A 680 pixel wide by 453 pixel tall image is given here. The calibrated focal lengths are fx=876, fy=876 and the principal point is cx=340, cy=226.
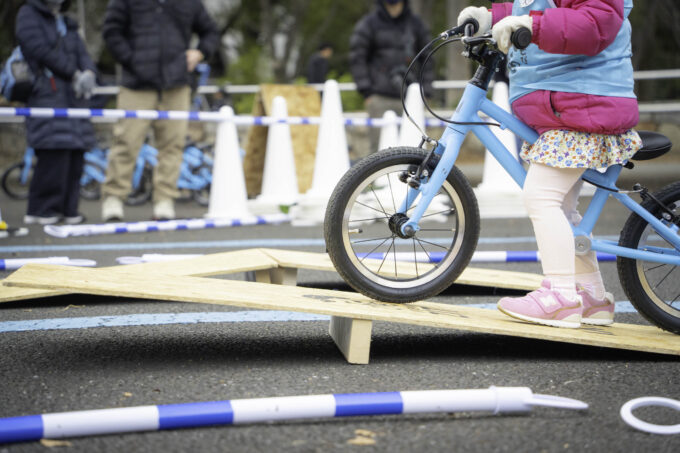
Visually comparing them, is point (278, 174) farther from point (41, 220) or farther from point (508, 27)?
point (508, 27)

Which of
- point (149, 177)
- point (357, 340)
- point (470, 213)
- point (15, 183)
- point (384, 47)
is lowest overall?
point (15, 183)

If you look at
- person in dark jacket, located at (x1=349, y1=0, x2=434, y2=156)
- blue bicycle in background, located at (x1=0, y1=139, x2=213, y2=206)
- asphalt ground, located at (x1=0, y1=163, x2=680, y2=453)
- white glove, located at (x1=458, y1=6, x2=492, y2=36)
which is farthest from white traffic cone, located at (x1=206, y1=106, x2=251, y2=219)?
white glove, located at (x1=458, y1=6, x2=492, y2=36)

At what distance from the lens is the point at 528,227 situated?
8211mm

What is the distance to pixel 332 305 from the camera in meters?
3.37

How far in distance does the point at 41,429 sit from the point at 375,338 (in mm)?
1731

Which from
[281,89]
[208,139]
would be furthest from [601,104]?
[208,139]

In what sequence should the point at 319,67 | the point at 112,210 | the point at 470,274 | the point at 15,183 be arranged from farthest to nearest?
the point at 319,67 → the point at 15,183 → the point at 112,210 → the point at 470,274

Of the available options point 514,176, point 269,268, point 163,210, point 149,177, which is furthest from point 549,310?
point 149,177

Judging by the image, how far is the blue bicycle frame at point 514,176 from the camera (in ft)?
12.2

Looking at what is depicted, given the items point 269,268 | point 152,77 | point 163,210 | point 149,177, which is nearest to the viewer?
point 269,268

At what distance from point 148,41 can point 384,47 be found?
2.76 m

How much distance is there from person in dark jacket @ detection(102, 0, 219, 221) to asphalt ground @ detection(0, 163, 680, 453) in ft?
13.3

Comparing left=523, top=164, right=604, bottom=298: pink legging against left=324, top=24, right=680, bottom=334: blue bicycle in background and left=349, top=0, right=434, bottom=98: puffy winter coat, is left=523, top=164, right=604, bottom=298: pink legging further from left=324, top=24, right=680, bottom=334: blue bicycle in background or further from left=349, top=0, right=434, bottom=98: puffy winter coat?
left=349, top=0, right=434, bottom=98: puffy winter coat

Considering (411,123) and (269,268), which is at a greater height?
(411,123)
